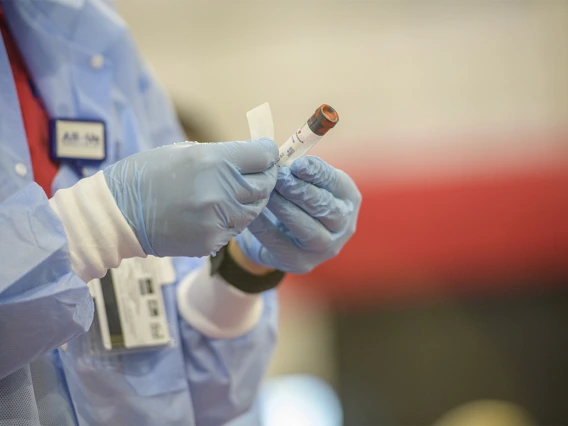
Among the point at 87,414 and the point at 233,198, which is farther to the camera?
the point at 87,414

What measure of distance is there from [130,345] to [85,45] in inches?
19.0

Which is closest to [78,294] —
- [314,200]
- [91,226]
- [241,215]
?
[91,226]

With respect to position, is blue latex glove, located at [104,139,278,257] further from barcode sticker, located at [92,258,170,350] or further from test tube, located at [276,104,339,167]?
barcode sticker, located at [92,258,170,350]

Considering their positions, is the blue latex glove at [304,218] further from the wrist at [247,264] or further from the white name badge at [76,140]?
the white name badge at [76,140]

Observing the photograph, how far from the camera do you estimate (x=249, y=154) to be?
66cm

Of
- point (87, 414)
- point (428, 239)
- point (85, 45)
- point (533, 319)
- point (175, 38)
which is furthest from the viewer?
point (175, 38)

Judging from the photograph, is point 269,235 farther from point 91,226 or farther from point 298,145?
point 91,226

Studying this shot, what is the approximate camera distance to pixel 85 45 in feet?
3.11

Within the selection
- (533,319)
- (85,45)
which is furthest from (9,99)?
(533,319)

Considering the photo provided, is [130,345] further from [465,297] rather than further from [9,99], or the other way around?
[465,297]

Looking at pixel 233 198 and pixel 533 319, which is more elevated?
pixel 233 198

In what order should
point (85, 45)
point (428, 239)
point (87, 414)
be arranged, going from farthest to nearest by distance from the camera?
point (428, 239) → point (85, 45) → point (87, 414)

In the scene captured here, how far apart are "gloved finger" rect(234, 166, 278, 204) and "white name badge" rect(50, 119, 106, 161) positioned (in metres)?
0.32

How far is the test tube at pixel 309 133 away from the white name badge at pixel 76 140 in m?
0.32
